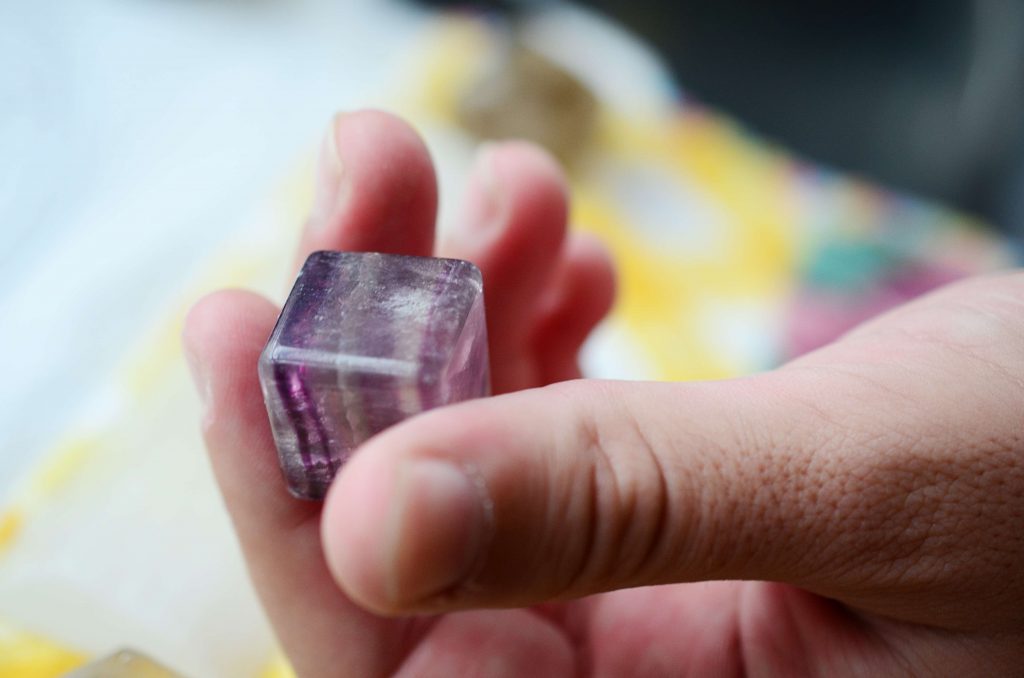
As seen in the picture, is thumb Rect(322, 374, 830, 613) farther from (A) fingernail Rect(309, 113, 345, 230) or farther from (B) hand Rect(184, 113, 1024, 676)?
(A) fingernail Rect(309, 113, 345, 230)

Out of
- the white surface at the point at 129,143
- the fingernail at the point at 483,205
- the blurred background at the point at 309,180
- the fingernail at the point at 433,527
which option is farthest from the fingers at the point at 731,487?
the white surface at the point at 129,143

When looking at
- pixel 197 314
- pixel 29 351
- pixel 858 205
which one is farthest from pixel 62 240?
pixel 858 205

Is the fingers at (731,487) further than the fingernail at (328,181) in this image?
No

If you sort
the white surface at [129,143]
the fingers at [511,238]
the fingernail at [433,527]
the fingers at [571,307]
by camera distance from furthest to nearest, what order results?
1. the white surface at [129,143]
2. the fingers at [571,307]
3. the fingers at [511,238]
4. the fingernail at [433,527]

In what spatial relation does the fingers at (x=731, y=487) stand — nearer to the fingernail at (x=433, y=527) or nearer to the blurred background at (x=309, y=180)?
the fingernail at (x=433, y=527)

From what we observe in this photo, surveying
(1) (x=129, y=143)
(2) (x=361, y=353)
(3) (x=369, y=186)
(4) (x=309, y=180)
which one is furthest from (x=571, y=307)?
(1) (x=129, y=143)

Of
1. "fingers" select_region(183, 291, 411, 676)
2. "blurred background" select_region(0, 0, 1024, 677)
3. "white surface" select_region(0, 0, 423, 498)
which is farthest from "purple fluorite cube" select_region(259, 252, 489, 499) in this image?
"white surface" select_region(0, 0, 423, 498)

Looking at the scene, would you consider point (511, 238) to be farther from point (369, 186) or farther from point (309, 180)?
point (309, 180)
